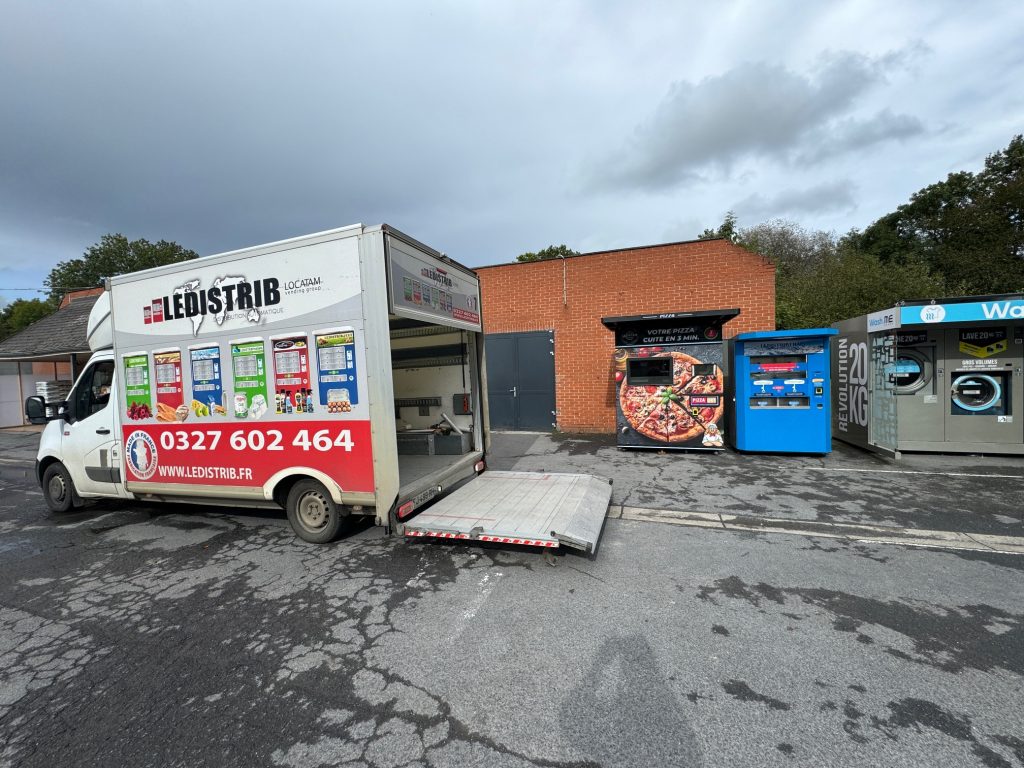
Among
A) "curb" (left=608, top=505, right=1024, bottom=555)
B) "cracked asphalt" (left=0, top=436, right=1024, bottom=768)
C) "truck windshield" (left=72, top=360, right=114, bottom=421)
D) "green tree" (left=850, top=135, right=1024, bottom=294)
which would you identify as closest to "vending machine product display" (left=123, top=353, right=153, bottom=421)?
"truck windshield" (left=72, top=360, right=114, bottom=421)

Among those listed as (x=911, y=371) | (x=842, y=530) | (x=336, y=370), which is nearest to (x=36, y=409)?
(x=336, y=370)

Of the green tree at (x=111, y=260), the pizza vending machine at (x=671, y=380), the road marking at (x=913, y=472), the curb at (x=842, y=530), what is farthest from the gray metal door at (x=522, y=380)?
the green tree at (x=111, y=260)

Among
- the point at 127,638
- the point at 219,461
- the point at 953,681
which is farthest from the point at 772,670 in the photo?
the point at 219,461

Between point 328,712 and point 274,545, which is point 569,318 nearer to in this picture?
point 274,545

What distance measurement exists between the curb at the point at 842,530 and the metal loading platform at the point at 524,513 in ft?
2.44

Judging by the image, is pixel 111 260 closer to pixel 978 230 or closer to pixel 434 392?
pixel 434 392

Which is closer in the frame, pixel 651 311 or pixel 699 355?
pixel 699 355

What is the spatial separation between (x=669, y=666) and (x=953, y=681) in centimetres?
151

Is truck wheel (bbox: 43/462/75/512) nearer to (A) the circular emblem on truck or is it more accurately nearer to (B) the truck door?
(B) the truck door

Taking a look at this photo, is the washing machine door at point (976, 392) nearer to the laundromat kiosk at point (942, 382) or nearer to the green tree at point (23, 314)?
the laundromat kiosk at point (942, 382)

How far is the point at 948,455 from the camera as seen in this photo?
8.04 meters

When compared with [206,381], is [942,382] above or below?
below

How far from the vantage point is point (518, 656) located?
2740 mm

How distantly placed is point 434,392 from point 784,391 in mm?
6249
